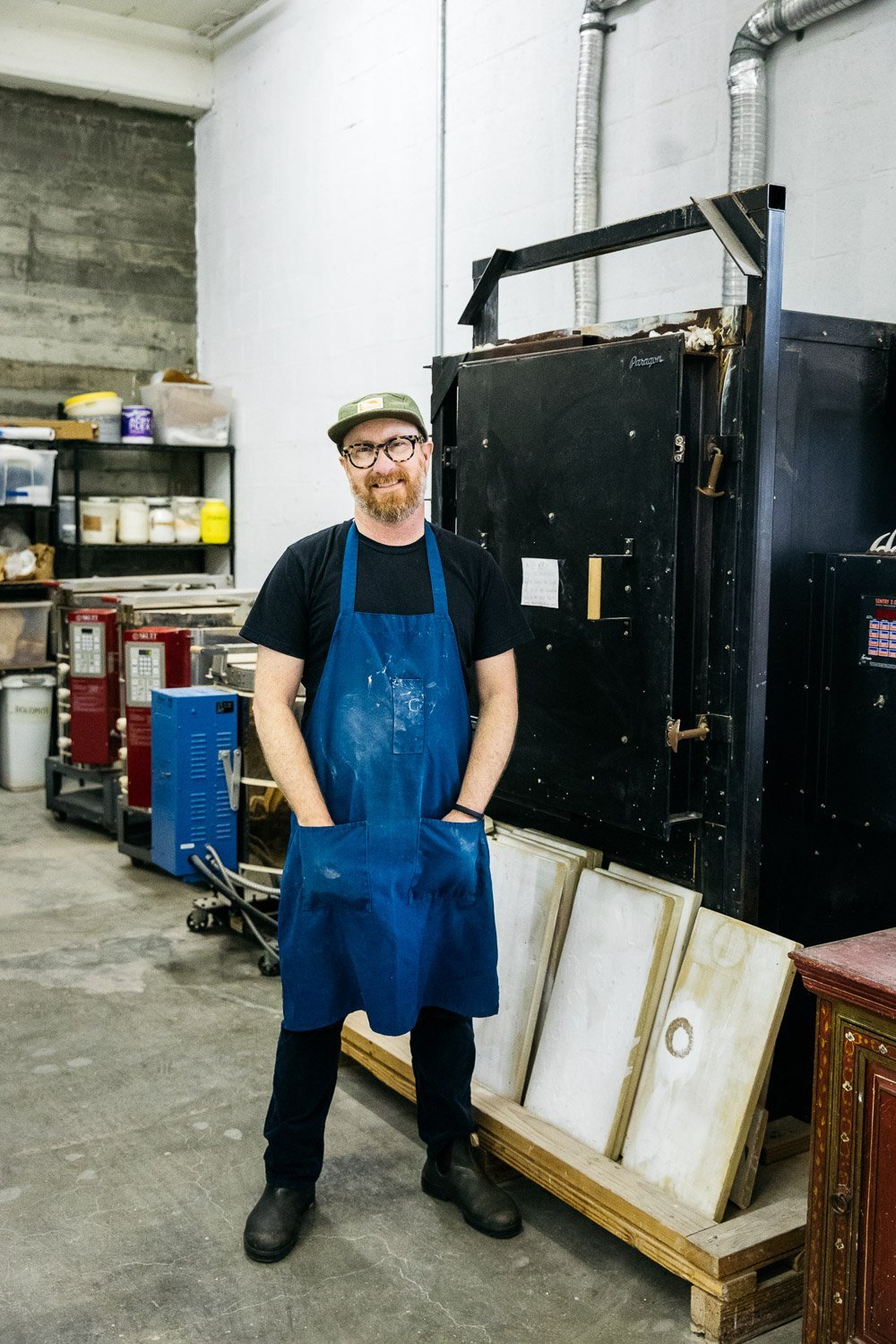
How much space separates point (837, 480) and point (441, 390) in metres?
1.03

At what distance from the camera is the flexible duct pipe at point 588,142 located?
3.92 m

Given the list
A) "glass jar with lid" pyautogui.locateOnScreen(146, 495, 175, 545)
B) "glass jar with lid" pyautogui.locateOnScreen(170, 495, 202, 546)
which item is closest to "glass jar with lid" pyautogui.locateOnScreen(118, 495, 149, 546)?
"glass jar with lid" pyautogui.locateOnScreen(146, 495, 175, 545)

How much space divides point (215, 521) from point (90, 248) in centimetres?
168

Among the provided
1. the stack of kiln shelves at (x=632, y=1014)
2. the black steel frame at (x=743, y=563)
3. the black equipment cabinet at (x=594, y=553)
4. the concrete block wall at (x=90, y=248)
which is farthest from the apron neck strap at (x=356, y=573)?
the concrete block wall at (x=90, y=248)

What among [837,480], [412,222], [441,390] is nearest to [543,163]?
[412,222]

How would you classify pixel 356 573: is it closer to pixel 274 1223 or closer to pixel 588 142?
pixel 274 1223

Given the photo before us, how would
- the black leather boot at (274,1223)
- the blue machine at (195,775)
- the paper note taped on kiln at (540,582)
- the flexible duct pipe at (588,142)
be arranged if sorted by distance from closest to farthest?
the black leather boot at (274,1223) < the paper note taped on kiln at (540,582) < the flexible duct pipe at (588,142) < the blue machine at (195,775)

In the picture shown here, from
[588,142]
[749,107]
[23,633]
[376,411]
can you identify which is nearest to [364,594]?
[376,411]

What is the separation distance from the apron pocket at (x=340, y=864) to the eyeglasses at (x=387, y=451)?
647mm

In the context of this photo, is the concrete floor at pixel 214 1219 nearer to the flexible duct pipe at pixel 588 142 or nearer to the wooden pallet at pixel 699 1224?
the wooden pallet at pixel 699 1224

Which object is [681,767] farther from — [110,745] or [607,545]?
[110,745]

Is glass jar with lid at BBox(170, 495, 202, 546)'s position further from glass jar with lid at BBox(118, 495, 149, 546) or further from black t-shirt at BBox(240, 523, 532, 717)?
black t-shirt at BBox(240, 523, 532, 717)

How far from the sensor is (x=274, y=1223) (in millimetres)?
2299

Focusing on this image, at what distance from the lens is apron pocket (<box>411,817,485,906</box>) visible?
2197 millimetres
